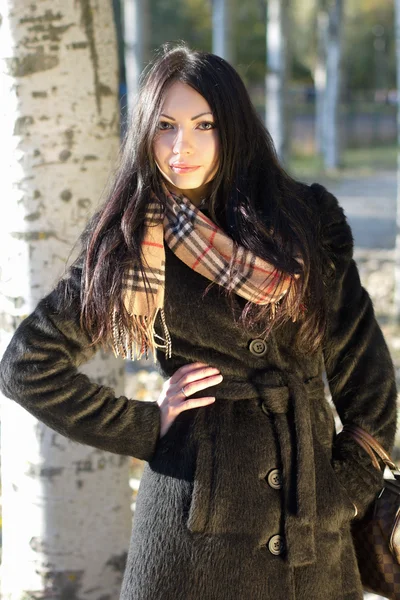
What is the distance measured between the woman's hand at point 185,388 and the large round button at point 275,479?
229mm

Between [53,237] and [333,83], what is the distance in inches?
838

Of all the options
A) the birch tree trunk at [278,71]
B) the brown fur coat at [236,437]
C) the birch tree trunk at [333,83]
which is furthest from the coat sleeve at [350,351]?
the birch tree trunk at [333,83]

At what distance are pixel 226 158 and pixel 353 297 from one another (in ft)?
1.66

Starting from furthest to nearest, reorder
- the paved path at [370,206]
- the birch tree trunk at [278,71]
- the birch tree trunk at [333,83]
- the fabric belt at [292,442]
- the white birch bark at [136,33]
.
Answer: the birch tree trunk at [333,83] < the birch tree trunk at [278,71] < the paved path at [370,206] < the white birch bark at [136,33] < the fabric belt at [292,442]

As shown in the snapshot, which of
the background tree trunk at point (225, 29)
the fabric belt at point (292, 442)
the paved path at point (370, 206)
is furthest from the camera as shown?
the paved path at point (370, 206)

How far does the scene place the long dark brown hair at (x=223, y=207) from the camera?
2.18 metres

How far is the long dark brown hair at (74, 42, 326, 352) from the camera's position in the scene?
2.18 m

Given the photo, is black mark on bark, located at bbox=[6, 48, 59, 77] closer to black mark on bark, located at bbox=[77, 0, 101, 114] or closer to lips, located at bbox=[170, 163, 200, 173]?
black mark on bark, located at bbox=[77, 0, 101, 114]

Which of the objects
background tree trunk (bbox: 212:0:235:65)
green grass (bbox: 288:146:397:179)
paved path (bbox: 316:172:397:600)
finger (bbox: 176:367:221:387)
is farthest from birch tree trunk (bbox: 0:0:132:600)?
green grass (bbox: 288:146:397:179)

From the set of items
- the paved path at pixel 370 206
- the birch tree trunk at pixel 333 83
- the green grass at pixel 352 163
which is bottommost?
the green grass at pixel 352 163

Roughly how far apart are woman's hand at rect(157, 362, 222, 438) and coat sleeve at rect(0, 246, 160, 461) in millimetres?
37

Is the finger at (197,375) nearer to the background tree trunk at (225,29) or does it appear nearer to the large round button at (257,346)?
the large round button at (257,346)

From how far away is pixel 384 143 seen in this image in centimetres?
4281

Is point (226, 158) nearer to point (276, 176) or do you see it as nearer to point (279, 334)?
point (276, 176)
